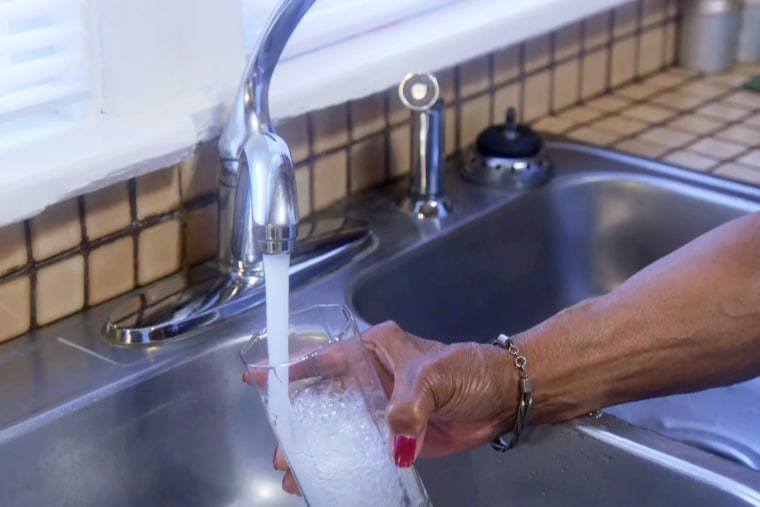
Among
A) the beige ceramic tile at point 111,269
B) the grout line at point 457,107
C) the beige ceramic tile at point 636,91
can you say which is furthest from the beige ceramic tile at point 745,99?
the beige ceramic tile at point 111,269

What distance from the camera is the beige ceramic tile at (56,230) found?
0.91 meters

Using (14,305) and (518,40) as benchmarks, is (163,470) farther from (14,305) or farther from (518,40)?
(518,40)

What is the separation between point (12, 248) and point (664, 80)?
1022 mm

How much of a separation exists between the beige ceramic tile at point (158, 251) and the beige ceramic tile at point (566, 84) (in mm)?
628

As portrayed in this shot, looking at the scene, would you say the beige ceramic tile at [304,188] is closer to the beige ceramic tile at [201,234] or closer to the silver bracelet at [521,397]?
the beige ceramic tile at [201,234]

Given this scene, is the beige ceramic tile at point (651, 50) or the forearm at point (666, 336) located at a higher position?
the beige ceramic tile at point (651, 50)

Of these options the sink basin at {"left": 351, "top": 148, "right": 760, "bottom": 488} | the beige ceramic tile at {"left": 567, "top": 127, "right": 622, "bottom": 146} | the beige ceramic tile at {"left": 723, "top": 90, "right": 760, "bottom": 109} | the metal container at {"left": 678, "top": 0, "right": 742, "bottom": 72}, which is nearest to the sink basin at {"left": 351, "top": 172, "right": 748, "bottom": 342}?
the sink basin at {"left": 351, "top": 148, "right": 760, "bottom": 488}

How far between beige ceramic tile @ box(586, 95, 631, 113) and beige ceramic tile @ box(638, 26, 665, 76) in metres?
0.10

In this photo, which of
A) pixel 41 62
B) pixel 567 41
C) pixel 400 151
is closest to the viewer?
pixel 41 62

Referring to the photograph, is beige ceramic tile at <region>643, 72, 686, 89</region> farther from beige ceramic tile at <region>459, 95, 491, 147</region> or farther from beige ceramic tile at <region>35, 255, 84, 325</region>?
beige ceramic tile at <region>35, 255, 84, 325</region>

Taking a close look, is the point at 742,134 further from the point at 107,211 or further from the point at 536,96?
the point at 107,211

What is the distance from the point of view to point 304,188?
3.70 feet

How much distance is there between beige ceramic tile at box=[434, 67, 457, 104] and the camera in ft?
4.14

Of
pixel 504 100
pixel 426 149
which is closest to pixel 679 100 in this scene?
pixel 504 100
